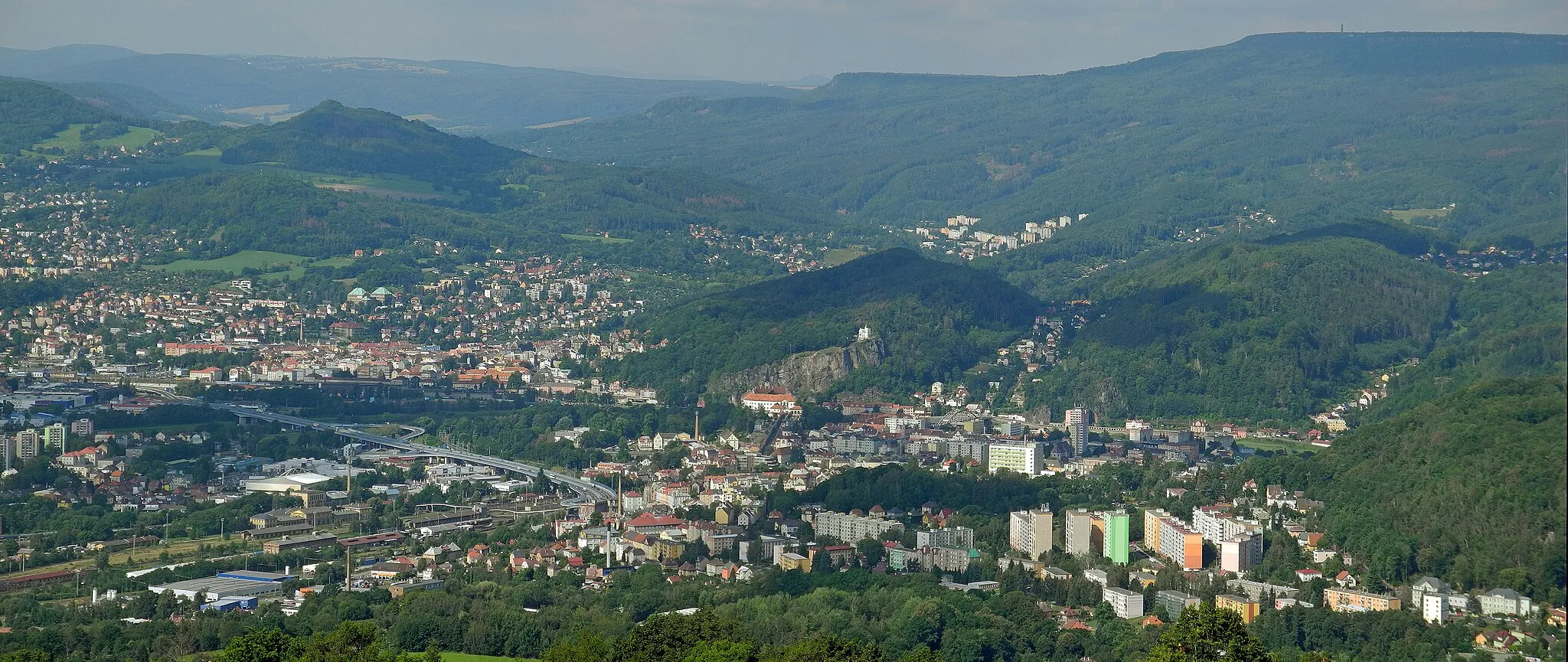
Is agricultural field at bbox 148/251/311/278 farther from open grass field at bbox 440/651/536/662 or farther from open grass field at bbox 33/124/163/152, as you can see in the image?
open grass field at bbox 440/651/536/662

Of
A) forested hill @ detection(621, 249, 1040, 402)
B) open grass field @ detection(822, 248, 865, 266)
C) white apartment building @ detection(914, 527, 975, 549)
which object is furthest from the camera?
open grass field @ detection(822, 248, 865, 266)

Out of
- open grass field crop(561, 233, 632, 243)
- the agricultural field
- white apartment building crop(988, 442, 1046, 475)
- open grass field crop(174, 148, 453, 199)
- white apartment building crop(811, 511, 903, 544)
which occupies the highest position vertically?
open grass field crop(174, 148, 453, 199)

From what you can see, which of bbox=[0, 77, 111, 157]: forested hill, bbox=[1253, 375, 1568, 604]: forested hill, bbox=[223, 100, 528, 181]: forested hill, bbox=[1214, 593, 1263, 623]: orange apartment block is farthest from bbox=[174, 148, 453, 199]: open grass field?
bbox=[1214, 593, 1263, 623]: orange apartment block

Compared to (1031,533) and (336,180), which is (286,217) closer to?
(336,180)

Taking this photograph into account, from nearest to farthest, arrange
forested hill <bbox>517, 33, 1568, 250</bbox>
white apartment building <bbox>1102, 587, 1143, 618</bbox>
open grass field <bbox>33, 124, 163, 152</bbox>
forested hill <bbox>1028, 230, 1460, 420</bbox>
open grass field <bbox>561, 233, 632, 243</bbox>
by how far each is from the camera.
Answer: white apartment building <bbox>1102, 587, 1143, 618</bbox> < forested hill <bbox>1028, 230, 1460, 420</bbox> < open grass field <bbox>561, 233, 632, 243</bbox> < forested hill <bbox>517, 33, 1568, 250</bbox> < open grass field <bbox>33, 124, 163, 152</bbox>

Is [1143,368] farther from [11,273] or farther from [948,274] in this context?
[11,273]

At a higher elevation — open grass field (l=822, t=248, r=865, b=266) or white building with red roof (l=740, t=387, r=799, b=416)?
open grass field (l=822, t=248, r=865, b=266)

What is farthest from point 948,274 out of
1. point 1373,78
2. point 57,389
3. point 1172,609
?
point 1373,78
